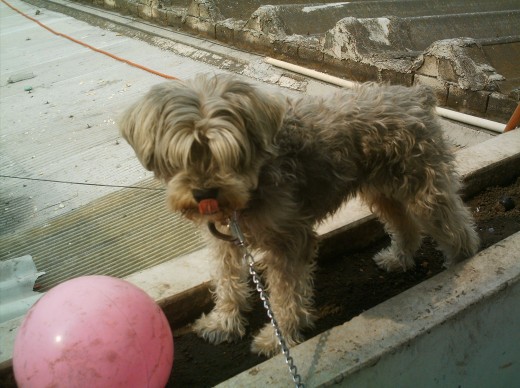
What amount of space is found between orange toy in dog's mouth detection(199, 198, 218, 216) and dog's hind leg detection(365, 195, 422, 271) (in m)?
1.48

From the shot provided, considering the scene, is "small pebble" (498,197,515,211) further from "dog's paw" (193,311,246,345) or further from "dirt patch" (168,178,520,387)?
"dog's paw" (193,311,246,345)

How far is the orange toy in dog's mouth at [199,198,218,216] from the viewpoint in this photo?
7.32 ft

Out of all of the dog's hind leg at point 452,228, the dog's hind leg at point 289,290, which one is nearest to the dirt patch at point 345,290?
the dog's hind leg at point 289,290

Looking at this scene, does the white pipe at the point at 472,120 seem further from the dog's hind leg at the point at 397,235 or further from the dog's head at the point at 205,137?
the dog's head at the point at 205,137

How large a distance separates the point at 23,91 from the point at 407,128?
6.26m

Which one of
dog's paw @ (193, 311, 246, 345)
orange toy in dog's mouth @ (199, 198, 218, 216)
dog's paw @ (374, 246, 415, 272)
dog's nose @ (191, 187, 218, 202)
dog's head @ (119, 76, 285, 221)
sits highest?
dog's head @ (119, 76, 285, 221)

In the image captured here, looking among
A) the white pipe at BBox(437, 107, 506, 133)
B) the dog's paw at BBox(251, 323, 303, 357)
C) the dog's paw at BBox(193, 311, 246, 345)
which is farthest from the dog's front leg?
the white pipe at BBox(437, 107, 506, 133)

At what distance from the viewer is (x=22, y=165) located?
5211mm

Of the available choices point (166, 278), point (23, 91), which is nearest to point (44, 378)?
point (166, 278)

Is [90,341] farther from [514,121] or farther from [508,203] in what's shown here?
[514,121]

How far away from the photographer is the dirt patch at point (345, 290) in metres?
2.90

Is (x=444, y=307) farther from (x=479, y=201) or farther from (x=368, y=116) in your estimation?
(x=479, y=201)

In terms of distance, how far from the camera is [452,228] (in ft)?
10.4

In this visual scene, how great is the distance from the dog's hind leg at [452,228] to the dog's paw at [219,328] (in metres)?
1.34
